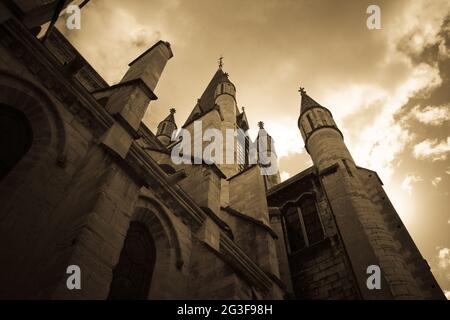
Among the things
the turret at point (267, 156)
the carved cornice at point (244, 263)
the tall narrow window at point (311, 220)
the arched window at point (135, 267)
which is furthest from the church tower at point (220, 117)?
the arched window at point (135, 267)

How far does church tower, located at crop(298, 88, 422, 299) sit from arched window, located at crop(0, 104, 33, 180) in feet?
25.6

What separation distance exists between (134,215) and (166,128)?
17408mm

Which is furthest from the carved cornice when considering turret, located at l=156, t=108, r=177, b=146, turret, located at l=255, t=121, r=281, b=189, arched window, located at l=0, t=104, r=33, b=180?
turret, located at l=255, t=121, r=281, b=189

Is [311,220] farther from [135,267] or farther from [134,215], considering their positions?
[135,267]

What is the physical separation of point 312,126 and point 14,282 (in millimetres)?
12880

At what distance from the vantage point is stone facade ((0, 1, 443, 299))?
4023 mm

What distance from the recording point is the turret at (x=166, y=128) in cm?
2205

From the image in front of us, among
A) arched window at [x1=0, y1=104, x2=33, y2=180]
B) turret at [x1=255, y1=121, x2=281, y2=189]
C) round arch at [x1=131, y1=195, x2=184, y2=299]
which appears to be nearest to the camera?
arched window at [x1=0, y1=104, x2=33, y2=180]

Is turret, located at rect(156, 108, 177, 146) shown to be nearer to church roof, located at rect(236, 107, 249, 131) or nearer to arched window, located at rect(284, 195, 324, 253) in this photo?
church roof, located at rect(236, 107, 249, 131)

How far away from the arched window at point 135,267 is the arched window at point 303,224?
624 centimetres

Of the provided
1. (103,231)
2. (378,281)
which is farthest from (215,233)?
(378,281)

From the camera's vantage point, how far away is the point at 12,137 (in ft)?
16.4

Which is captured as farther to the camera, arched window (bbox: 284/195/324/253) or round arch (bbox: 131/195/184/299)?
arched window (bbox: 284/195/324/253)
